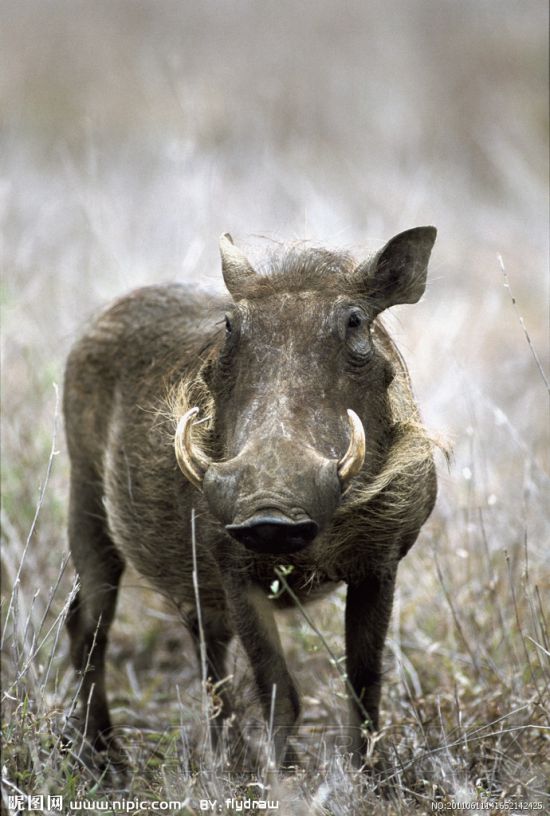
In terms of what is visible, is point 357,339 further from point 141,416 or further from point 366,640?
point 141,416

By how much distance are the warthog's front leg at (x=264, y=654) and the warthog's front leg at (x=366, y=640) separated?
22 cm

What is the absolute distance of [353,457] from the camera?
8.14ft

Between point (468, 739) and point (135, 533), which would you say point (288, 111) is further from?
point (468, 739)

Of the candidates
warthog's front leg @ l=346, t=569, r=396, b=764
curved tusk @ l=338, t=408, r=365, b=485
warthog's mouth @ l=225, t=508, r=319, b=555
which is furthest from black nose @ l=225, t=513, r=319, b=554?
warthog's front leg @ l=346, t=569, r=396, b=764

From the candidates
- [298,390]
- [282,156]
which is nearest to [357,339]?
Answer: [298,390]

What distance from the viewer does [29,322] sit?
5.69 meters

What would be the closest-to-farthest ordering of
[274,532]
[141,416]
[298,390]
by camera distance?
[274,532] → [298,390] → [141,416]

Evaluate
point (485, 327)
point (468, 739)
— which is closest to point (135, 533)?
point (468, 739)

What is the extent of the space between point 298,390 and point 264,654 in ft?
2.62

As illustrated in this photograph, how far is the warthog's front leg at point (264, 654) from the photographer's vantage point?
297cm

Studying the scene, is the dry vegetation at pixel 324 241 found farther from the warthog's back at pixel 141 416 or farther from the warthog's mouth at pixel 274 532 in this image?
the warthog's mouth at pixel 274 532

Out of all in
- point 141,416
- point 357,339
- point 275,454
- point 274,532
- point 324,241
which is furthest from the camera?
point 141,416

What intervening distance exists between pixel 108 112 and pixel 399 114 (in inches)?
130

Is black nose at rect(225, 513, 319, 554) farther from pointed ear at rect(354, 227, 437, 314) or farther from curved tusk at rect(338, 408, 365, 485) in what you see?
pointed ear at rect(354, 227, 437, 314)
